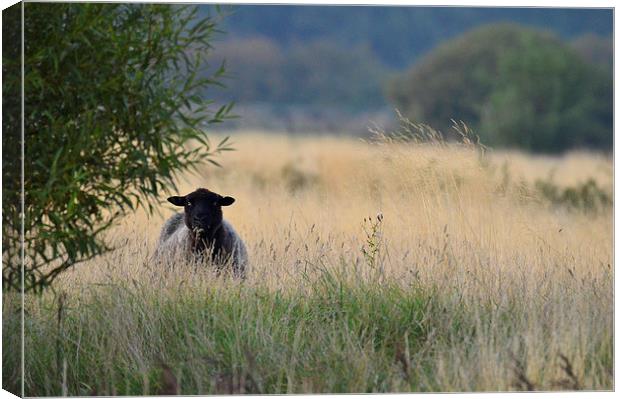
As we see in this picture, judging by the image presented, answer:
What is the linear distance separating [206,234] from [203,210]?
216mm

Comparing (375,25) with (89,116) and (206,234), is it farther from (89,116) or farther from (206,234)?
(89,116)

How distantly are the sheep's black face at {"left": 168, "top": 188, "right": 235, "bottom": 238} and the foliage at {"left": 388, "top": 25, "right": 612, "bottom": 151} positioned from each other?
40.9ft

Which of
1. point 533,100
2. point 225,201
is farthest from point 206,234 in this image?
point 533,100

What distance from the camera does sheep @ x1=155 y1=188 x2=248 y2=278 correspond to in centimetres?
851

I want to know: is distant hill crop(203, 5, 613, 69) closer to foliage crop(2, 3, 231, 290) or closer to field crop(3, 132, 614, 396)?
field crop(3, 132, 614, 396)

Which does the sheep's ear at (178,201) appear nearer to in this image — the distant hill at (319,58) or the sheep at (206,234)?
the sheep at (206,234)

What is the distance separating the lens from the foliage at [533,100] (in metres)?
22.1

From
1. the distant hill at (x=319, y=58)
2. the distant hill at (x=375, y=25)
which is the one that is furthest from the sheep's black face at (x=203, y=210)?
the distant hill at (x=319, y=58)

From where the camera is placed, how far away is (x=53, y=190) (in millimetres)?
6281

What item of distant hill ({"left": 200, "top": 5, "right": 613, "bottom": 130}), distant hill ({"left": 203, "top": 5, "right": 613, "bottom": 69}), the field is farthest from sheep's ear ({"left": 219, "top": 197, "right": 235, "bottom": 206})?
distant hill ({"left": 200, "top": 5, "right": 613, "bottom": 130})

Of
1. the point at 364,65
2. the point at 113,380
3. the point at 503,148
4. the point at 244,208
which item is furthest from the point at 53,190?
the point at 364,65

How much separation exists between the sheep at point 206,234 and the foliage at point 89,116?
71.5 inches

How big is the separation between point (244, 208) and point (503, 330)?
6.81 metres

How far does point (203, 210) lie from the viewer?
8547 millimetres
